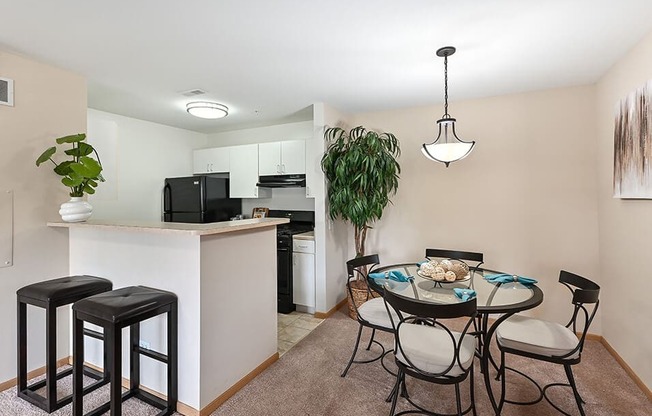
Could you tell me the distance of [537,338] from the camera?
189 centimetres

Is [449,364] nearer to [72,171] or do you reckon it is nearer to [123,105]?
[72,171]

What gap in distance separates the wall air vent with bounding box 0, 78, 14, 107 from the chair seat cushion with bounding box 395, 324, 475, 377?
10.4 feet

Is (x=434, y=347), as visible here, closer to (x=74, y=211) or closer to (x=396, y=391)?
(x=396, y=391)

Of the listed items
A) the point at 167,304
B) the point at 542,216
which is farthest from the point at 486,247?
the point at 167,304

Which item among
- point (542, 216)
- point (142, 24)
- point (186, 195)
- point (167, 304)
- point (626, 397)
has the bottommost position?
point (626, 397)

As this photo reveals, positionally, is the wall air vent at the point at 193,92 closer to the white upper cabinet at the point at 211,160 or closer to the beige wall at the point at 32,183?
the beige wall at the point at 32,183

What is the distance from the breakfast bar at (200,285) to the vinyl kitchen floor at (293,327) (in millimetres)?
366

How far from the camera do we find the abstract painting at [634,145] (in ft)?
6.72

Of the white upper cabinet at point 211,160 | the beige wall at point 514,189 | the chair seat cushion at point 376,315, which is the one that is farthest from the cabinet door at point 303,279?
the white upper cabinet at point 211,160

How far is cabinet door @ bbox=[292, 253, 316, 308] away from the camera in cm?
361

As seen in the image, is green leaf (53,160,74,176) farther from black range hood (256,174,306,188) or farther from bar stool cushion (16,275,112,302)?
black range hood (256,174,306,188)

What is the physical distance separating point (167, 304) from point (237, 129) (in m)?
3.53

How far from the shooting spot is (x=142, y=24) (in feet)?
6.21

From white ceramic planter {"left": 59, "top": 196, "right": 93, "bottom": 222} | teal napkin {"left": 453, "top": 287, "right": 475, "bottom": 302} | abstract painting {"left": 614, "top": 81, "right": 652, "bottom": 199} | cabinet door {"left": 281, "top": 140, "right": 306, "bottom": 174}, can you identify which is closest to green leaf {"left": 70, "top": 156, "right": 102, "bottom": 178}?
white ceramic planter {"left": 59, "top": 196, "right": 93, "bottom": 222}
